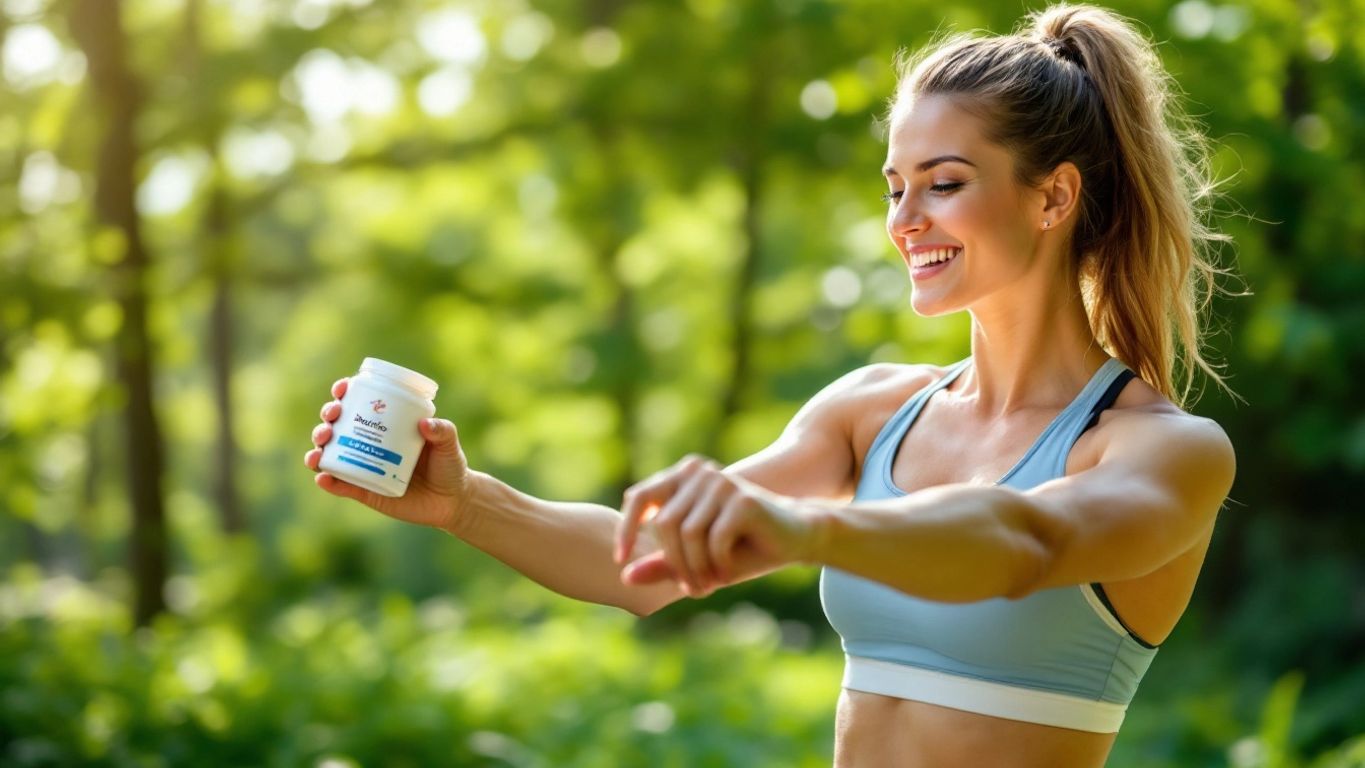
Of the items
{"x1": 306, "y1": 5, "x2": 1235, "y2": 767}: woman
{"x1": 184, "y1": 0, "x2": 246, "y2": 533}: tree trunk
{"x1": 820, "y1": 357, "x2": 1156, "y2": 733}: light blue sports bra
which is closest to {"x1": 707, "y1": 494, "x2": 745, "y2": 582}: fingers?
{"x1": 306, "y1": 5, "x2": 1235, "y2": 767}: woman

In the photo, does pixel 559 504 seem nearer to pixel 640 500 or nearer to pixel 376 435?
pixel 376 435

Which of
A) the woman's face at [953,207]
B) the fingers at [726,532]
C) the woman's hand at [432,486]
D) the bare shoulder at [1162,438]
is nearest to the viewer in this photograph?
the fingers at [726,532]

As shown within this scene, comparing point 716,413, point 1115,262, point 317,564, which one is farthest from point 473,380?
point 1115,262

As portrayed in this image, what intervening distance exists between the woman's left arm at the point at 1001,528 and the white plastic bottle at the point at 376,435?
58 cm

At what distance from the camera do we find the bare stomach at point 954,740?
2.04 m

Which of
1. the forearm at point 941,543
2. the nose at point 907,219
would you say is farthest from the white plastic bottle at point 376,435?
the forearm at point 941,543

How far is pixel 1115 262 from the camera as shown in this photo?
7.44 feet

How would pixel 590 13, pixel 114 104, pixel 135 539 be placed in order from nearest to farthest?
pixel 114 104
pixel 135 539
pixel 590 13

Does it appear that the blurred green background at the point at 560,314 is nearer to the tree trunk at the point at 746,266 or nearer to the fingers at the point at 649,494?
the tree trunk at the point at 746,266

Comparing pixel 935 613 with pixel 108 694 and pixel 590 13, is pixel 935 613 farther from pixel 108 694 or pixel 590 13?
pixel 590 13

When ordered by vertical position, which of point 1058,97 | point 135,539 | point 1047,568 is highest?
point 1058,97

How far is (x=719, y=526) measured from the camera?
1.44m

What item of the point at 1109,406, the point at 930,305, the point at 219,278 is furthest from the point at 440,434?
the point at 219,278

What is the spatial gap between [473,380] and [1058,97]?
11.0m
